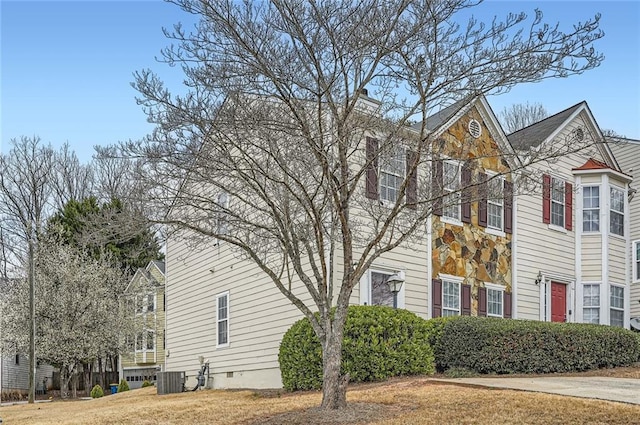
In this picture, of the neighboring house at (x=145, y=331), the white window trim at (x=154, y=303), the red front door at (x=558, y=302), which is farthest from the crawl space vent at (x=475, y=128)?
the white window trim at (x=154, y=303)

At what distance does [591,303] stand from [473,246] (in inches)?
171

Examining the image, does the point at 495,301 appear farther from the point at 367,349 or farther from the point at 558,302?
the point at 367,349

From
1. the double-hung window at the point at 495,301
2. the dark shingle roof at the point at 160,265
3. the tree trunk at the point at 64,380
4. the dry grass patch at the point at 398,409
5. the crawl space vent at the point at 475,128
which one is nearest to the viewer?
the dry grass patch at the point at 398,409

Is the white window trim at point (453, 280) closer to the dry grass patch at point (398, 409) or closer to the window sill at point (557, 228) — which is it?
the window sill at point (557, 228)

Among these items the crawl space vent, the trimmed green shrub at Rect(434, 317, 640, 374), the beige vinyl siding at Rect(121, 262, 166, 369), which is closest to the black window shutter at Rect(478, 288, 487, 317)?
the trimmed green shrub at Rect(434, 317, 640, 374)

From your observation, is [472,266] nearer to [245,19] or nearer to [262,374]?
[262,374]

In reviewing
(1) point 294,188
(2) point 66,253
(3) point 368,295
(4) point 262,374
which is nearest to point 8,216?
(2) point 66,253

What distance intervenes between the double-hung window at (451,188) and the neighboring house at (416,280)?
82 mm

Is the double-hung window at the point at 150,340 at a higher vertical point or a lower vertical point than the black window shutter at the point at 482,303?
lower

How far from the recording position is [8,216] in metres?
34.2

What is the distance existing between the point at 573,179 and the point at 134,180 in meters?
12.7

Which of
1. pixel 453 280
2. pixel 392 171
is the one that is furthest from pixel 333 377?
pixel 453 280

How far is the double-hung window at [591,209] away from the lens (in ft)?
65.4

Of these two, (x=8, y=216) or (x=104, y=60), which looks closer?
(x=104, y=60)
